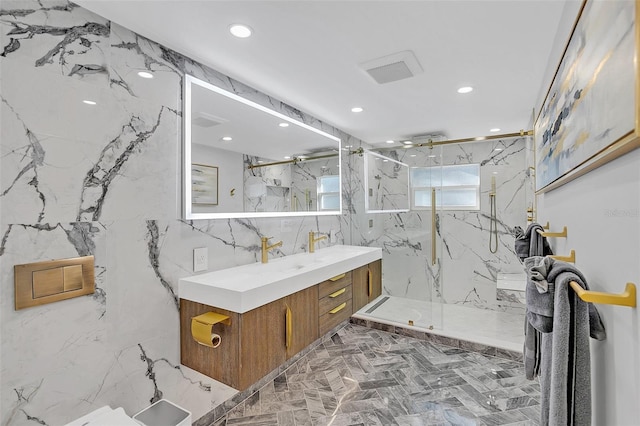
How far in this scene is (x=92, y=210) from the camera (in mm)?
1495

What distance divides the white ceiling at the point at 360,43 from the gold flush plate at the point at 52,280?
1.21 metres

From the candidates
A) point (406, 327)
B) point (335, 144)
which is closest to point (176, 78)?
point (335, 144)

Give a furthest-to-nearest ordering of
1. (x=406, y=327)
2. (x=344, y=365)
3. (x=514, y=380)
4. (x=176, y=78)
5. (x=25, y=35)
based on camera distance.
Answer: (x=406, y=327), (x=344, y=365), (x=514, y=380), (x=176, y=78), (x=25, y=35)

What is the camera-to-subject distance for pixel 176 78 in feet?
6.13

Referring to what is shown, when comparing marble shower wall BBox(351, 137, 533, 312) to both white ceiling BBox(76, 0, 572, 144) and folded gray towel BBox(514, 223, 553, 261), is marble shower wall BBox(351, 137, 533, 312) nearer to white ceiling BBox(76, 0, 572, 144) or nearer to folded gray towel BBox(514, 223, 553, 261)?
white ceiling BBox(76, 0, 572, 144)

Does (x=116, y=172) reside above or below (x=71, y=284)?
above

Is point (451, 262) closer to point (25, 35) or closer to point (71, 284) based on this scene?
point (71, 284)

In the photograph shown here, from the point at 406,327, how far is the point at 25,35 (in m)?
3.60

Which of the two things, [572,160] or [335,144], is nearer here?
[572,160]

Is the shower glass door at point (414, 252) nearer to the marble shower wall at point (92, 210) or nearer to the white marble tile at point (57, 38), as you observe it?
the marble shower wall at point (92, 210)

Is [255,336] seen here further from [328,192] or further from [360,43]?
[328,192]

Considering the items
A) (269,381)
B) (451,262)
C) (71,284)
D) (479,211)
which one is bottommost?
(269,381)

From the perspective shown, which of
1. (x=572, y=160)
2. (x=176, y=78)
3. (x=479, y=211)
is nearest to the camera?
(x=572, y=160)

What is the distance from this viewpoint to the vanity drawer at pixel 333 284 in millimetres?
2328
